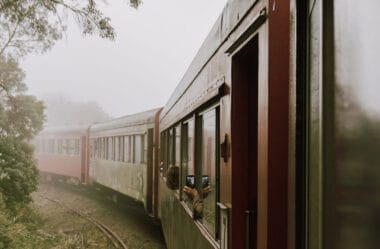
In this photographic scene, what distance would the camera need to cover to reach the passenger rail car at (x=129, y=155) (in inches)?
418

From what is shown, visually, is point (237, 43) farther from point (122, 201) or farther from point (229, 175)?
point (122, 201)

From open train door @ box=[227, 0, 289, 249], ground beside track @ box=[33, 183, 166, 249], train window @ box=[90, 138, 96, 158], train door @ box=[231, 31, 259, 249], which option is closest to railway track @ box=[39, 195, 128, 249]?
ground beside track @ box=[33, 183, 166, 249]

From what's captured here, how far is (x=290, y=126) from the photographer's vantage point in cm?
143

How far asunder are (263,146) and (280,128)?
98 millimetres

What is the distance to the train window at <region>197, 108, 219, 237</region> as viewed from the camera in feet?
10.1

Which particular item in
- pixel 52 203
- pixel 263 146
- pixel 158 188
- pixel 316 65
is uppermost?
pixel 316 65

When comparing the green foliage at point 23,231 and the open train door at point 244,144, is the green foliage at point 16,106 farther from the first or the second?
the open train door at point 244,144

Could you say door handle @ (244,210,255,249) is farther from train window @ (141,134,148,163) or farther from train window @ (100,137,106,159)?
train window @ (100,137,106,159)

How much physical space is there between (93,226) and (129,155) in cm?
236

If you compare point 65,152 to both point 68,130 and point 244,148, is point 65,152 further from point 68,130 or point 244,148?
point 244,148

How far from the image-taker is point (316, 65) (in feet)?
4.10

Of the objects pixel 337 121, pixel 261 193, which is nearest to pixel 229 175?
pixel 261 193

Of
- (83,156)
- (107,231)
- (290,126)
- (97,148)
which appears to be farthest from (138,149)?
(290,126)

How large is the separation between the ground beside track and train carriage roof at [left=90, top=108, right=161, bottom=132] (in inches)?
91.6
